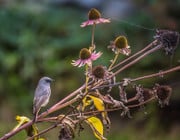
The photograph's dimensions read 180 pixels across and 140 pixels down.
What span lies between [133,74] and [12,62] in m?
0.93

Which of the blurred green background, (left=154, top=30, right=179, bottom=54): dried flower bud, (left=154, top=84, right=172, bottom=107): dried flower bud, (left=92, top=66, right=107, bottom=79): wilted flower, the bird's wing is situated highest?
the blurred green background

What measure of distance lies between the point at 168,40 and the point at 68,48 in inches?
168

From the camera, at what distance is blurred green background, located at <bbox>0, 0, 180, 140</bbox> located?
455 centimetres

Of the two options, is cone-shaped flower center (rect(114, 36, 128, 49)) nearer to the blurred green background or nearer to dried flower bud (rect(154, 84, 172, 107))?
dried flower bud (rect(154, 84, 172, 107))

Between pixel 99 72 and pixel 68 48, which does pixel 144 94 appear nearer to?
pixel 99 72

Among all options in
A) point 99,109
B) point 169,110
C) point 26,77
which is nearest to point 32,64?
point 26,77

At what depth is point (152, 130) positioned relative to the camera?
14.5 ft

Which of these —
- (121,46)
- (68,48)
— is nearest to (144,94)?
(121,46)

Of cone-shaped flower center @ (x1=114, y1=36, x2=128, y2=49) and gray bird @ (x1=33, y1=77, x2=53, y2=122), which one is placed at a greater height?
cone-shaped flower center @ (x1=114, y1=36, x2=128, y2=49)

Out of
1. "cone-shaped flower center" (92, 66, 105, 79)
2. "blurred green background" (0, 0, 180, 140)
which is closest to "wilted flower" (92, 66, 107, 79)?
"cone-shaped flower center" (92, 66, 105, 79)

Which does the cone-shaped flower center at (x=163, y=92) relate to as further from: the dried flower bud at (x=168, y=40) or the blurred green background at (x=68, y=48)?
the blurred green background at (x=68, y=48)

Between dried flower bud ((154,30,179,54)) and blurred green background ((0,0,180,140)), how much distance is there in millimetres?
3298

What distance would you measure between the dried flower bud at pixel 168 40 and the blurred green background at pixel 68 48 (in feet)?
10.8

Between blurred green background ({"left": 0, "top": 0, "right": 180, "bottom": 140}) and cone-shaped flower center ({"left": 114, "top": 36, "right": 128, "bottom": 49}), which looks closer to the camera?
cone-shaped flower center ({"left": 114, "top": 36, "right": 128, "bottom": 49})
